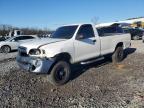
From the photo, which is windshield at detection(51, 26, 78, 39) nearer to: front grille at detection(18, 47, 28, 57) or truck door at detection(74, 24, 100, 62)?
truck door at detection(74, 24, 100, 62)

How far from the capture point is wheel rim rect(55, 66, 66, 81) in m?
7.20

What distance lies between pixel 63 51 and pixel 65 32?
132 cm

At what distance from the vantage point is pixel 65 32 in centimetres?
840

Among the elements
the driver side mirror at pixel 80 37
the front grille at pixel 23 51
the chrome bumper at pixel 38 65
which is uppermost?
the driver side mirror at pixel 80 37

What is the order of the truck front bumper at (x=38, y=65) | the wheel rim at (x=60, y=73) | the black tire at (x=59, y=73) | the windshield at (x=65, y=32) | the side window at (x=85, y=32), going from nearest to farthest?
the truck front bumper at (x=38, y=65) → the black tire at (x=59, y=73) → the wheel rim at (x=60, y=73) → the windshield at (x=65, y=32) → the side window at (x=85, y=32)

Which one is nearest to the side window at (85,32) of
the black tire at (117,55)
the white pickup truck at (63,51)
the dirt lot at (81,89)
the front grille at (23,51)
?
the white pickup truck at (63,51)

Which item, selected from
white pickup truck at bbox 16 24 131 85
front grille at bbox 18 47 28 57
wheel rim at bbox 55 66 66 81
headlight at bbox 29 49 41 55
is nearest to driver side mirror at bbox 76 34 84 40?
white pickup truck at bbox 16 24 131 85

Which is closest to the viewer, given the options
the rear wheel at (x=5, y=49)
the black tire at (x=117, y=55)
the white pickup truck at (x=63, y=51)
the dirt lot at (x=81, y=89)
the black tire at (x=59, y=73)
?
the dirt lot at (x=81, y=89)

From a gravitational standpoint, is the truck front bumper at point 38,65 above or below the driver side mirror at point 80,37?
below

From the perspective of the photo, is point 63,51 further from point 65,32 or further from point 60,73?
point 65,32

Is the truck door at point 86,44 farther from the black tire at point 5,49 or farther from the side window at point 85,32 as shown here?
the black tire at point 5,49

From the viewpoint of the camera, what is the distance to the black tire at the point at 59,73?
23.2 feet

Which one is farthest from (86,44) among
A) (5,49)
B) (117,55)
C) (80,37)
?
(5,49)

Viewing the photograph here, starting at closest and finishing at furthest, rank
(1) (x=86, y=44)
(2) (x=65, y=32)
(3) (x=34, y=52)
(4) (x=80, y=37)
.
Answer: (3) (x=34, y=52)
(4) (x=80, y=37)
(1) (x=86, y=44)
(2) (x=65, y=32)
